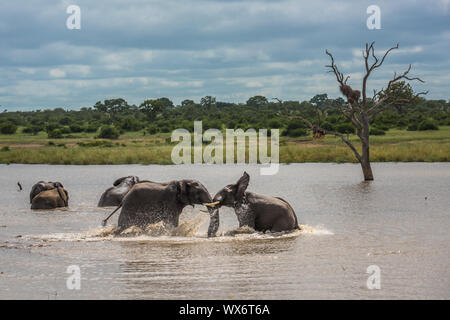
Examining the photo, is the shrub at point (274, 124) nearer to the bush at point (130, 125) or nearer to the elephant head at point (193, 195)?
the bush at point (130, 125)

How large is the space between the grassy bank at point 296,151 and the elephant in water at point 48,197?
18.8 m

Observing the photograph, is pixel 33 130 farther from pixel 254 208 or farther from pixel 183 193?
pixel 254 208

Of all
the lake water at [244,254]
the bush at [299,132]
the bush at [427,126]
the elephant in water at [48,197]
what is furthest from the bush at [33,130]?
the elephant in water at [48,197]

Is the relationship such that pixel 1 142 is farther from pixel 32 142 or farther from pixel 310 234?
pixel 310 234

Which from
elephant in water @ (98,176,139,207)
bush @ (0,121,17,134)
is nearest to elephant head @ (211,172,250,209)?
elephant in water @ (98,176,139,207)

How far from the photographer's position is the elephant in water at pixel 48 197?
53.0 feet

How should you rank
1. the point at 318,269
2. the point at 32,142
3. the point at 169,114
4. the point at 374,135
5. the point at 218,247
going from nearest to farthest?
the point at 318,269 → the point at 218,247 → the point at 374,135 → the point at 32,142 → the point at 169,114

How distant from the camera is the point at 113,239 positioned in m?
11.4

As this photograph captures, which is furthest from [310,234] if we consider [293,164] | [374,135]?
[374,135]

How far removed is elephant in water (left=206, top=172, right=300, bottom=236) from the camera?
11238 mm

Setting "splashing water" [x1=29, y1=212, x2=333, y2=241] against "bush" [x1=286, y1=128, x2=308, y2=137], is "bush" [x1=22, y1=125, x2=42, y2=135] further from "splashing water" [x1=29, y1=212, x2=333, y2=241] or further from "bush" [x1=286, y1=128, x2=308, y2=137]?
"splashing water" [x1=29, y1=212, x2=333, y2=241]

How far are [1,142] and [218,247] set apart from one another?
42.9 meters

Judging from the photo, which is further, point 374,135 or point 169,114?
point 169,114

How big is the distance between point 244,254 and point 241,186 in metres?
1.63
